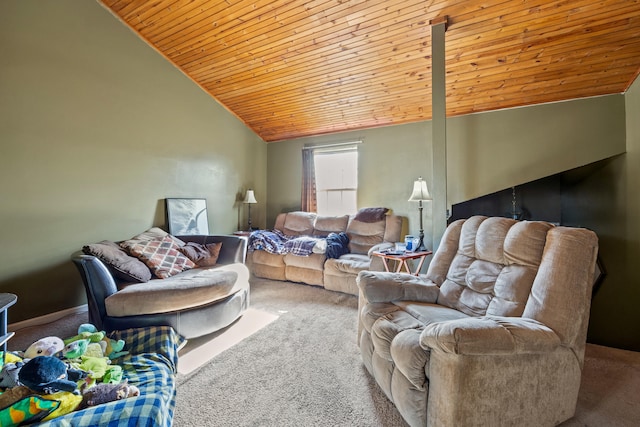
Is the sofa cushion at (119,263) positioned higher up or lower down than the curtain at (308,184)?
lower down

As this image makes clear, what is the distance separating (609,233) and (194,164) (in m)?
5.08

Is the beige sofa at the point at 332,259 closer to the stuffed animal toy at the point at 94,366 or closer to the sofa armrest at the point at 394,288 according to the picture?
the sofa armrest at the point at 394,288

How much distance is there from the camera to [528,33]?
7.85 feet

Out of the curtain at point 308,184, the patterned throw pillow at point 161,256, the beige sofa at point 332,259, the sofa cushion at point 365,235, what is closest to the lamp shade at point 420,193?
the beige sofa at point 332,259

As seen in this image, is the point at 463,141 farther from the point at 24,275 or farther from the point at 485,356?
the point at 24,275

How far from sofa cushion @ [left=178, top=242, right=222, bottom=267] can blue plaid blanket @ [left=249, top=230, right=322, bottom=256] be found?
2.92 feet

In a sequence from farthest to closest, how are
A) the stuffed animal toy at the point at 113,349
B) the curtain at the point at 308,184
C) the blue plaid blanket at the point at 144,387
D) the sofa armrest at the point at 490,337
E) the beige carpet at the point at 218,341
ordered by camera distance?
1. the curtain at the point at 308,184
2. the beige carpet at the point at 218,341
3. the stuffed animal toy at the point at 113,349
4. the sofa armrest at the point at 490,337
5. the blue plaid blanket at the point at 144,387

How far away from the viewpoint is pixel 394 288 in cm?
182

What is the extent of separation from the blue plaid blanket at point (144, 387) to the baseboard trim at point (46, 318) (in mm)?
1500

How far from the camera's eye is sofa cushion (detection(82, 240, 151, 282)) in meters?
2.25

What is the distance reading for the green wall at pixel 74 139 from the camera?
8.00ft

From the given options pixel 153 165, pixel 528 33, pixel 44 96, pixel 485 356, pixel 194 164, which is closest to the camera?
pixel 485 356

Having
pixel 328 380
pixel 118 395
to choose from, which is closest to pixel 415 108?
pixel 328 380

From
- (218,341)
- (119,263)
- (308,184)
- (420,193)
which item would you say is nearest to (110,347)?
(218,341)
